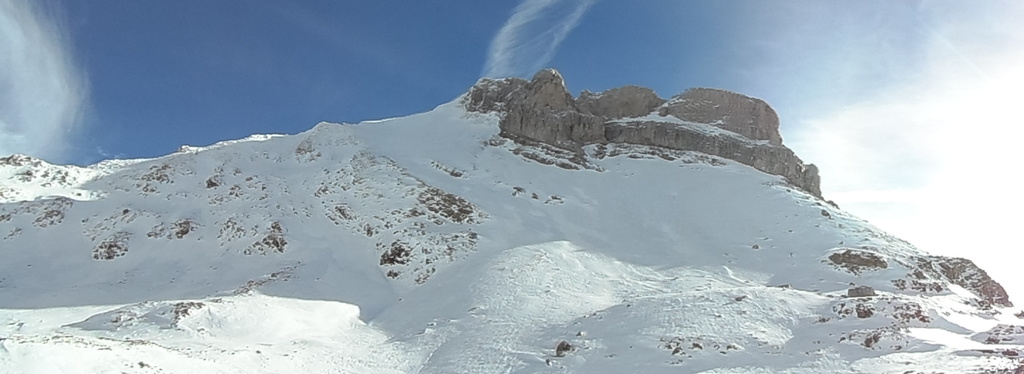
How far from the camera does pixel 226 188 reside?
39.7 m

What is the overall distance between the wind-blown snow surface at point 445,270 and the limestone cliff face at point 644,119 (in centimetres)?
350

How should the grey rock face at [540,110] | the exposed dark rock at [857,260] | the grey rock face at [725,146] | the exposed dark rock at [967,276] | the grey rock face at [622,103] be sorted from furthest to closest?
the grey rock face at [622,103], the grey rock face at [540,110], the grey rock face at [725,146], the exposed dark rock at [967,276], the exposed dark rock at [857,260]

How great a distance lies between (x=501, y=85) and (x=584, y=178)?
19755 millimetres

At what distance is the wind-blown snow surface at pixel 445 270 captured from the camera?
19.2 metres

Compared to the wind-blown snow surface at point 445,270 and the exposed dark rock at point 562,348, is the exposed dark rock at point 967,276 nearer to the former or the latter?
the wind-blown snow surface at point 445,270

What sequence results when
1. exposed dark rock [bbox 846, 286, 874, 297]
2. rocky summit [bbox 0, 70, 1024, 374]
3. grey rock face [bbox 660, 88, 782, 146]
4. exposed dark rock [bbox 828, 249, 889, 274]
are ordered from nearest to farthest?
1. rocky summit [bbox 0, 70, 1024, 374]
2. exposed dark rock [bbox 846, 286, 874, 297]
3. exposed dark rock [bbox 828, 249, 889, 274]
4. grey rock face [bbox 660, 88, 782, 146]

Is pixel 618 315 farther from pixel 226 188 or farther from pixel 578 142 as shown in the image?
pixel 578 142

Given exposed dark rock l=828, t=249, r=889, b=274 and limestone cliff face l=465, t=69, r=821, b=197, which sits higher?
limestone cliff face l=465, t=69, r=821, b=197

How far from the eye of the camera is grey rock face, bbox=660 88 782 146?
61094 mm

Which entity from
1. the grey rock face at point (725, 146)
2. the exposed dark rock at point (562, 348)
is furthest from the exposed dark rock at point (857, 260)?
the grey rock face at point (725, 146)

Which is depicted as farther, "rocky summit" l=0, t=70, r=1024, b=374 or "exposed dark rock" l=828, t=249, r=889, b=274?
"exposed dark rock" l=828, t=249, r=889, b=274

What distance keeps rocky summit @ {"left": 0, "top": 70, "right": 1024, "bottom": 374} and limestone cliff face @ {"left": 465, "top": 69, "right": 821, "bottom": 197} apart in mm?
331

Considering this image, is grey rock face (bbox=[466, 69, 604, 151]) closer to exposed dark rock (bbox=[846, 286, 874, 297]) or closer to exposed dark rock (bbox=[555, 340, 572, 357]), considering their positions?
exposed dark rock (bbox=[846, 286, 874, 297])

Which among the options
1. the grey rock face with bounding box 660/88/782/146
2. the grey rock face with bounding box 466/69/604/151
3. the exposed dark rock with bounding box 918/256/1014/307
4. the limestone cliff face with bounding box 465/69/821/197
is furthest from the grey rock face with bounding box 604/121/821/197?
the exposed dark rock with bounding box 918/256/1014/307
